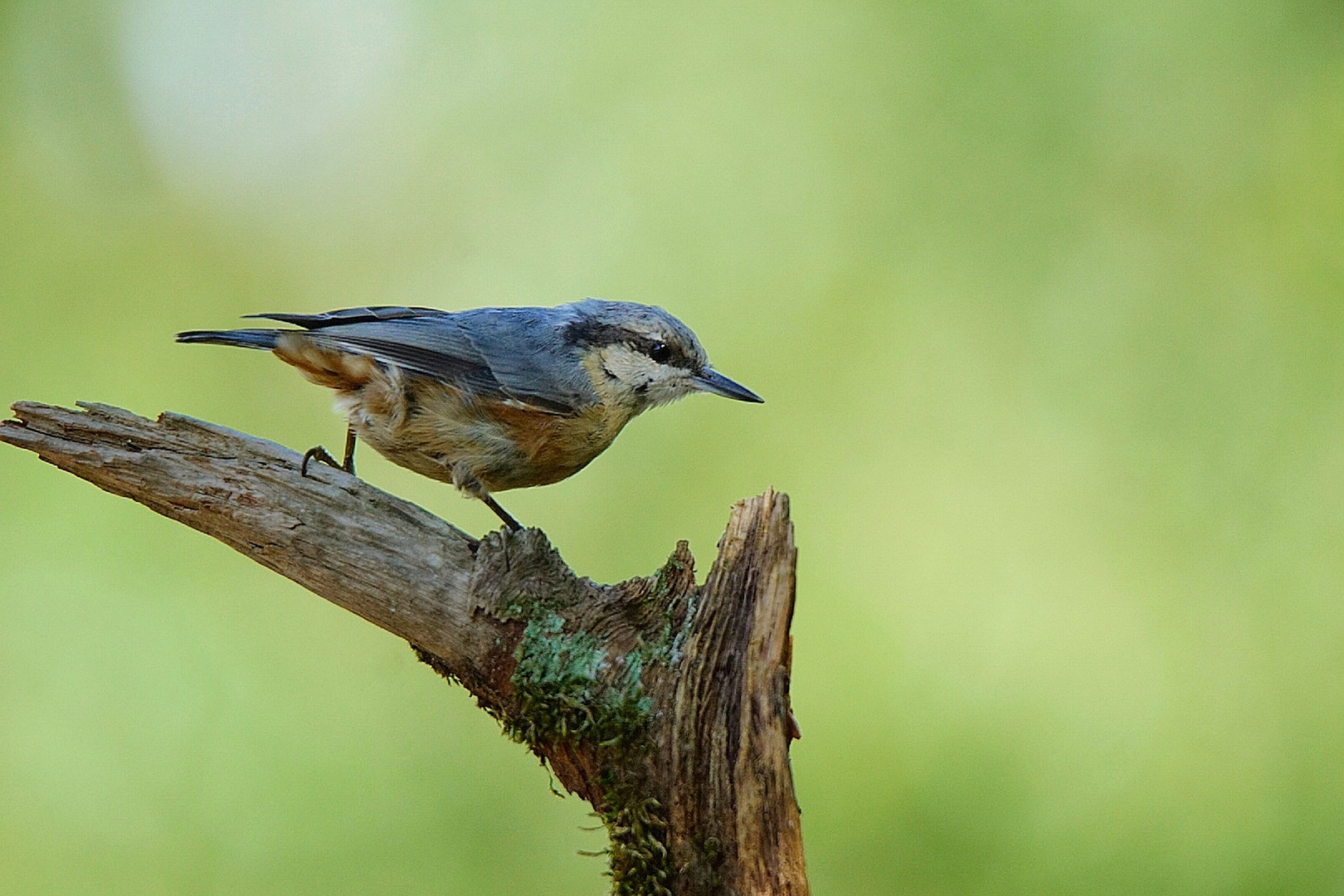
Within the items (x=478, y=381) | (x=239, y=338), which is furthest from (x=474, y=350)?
(x=239, y=338)

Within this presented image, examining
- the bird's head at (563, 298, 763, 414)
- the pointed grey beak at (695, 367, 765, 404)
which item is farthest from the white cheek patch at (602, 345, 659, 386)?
the pointed grey beak at (695, 367, 765, 404)

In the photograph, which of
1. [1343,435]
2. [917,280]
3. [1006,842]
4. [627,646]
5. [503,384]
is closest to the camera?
[627,646]

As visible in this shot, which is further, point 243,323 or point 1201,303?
point 243,323

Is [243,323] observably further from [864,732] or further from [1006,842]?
[1006,842]

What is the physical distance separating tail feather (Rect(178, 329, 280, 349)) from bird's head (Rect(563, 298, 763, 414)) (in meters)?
0.81

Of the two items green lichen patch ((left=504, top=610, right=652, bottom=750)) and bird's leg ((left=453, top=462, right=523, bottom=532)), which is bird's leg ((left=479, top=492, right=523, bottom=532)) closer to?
bird's leg ((left=453, top=462, right=523, bottom=532))

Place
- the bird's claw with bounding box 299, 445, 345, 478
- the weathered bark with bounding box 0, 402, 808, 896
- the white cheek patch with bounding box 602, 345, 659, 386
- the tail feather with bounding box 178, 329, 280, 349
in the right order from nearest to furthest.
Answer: the weathered bark with bounding box 0, 402, 808, 896
the bird's claw with bounding box 299, 445, 345, 478
the tail feather with bounding box 178, 329, 280, 349
the white cheek patch with bounding box 602, 345, 659, 386

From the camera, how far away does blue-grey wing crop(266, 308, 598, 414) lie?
309cm

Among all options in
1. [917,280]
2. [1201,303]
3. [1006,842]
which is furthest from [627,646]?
[1201,303]

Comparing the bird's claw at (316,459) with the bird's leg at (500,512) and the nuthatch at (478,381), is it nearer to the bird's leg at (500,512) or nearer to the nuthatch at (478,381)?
the nuthatch at (478,381)

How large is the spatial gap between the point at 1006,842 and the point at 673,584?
263 centimetres

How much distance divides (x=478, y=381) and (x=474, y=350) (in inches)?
4.5

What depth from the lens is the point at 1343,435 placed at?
4848 mm

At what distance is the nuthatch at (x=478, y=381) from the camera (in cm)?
308
